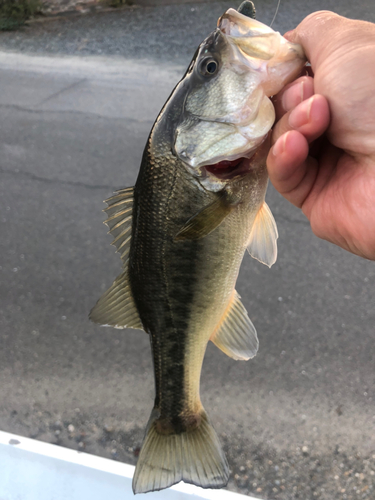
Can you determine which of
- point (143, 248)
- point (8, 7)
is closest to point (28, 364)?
point (143, 248)

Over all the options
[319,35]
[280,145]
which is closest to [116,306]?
[280,145]

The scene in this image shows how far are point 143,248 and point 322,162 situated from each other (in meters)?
0.76

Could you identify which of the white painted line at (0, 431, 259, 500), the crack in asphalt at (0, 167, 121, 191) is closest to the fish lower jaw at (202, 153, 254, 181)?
the white painted line at (0, 431, 259, 500)

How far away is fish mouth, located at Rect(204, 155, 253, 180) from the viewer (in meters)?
1.30

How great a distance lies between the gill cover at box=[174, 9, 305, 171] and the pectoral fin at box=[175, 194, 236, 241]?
13cm

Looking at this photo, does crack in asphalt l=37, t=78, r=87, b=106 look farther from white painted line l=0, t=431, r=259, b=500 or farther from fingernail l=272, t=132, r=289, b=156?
fingernail l=272, t=132, r=289, b=156

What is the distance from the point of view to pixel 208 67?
1242mm

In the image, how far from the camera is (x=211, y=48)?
121cm

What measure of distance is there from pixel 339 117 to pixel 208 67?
431 millimetres

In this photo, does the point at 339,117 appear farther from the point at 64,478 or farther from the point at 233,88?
the point at 64,478

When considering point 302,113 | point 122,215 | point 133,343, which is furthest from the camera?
point 133,343

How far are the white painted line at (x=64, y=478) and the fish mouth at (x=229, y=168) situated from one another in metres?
1.36

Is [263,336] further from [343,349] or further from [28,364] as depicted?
[28,364]

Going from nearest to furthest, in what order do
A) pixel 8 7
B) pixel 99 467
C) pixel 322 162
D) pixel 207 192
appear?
1. pixel 207 192
2. pixel 322 162
3. pixel 99 467
4. pixel 8 7
